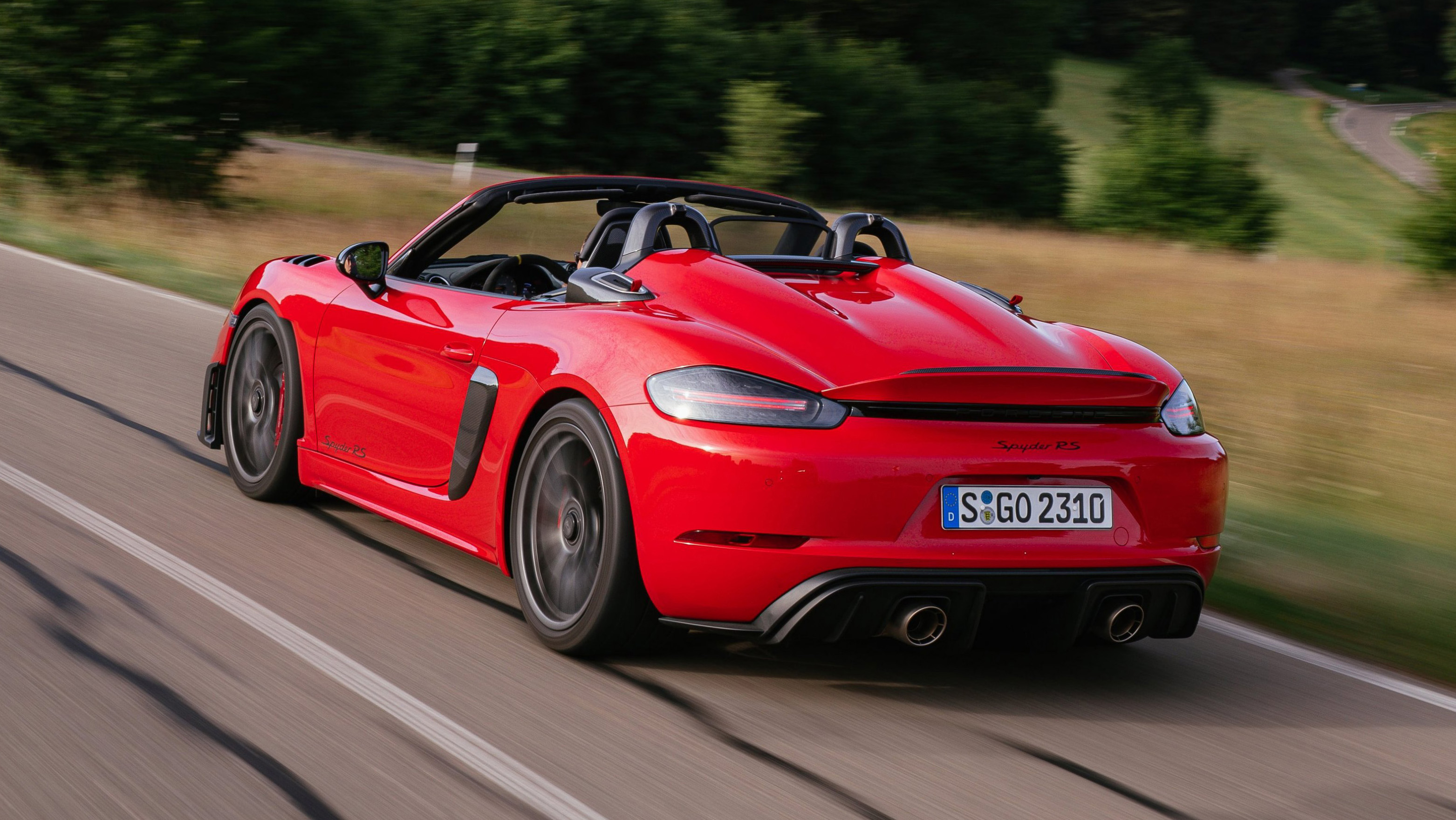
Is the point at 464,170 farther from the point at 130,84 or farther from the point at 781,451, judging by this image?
the point at 781,451

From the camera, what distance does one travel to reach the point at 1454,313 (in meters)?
15.5

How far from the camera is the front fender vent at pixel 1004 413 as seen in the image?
355 cm

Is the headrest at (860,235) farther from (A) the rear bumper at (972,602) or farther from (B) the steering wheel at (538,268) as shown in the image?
(A) the rear bumper at (972,602)

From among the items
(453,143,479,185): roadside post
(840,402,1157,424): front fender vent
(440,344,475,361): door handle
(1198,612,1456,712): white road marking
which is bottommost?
(453,143,479,185): roadside post

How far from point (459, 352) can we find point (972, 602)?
1.75 meters

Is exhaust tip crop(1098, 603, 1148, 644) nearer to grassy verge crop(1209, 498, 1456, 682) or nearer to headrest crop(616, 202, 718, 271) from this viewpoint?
grassy verge crop(1209, 498, 1456, 682)

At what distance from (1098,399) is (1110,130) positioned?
70.4 m

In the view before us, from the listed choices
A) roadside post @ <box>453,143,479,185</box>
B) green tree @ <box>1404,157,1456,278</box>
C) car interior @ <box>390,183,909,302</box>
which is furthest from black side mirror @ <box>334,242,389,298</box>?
roadside post @ <box>453,143,479,185</box>

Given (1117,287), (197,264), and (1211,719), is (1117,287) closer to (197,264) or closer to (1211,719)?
(197,264)

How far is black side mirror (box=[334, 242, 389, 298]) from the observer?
493cm

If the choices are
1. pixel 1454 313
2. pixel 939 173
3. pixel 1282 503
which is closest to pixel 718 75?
pixel 939 173

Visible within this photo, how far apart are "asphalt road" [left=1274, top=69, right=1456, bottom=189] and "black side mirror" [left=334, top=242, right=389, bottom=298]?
61048 mm

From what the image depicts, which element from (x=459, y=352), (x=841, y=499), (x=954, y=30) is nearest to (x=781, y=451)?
(x=841, y=499)

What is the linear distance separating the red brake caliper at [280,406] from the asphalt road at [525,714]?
418 millimetres
